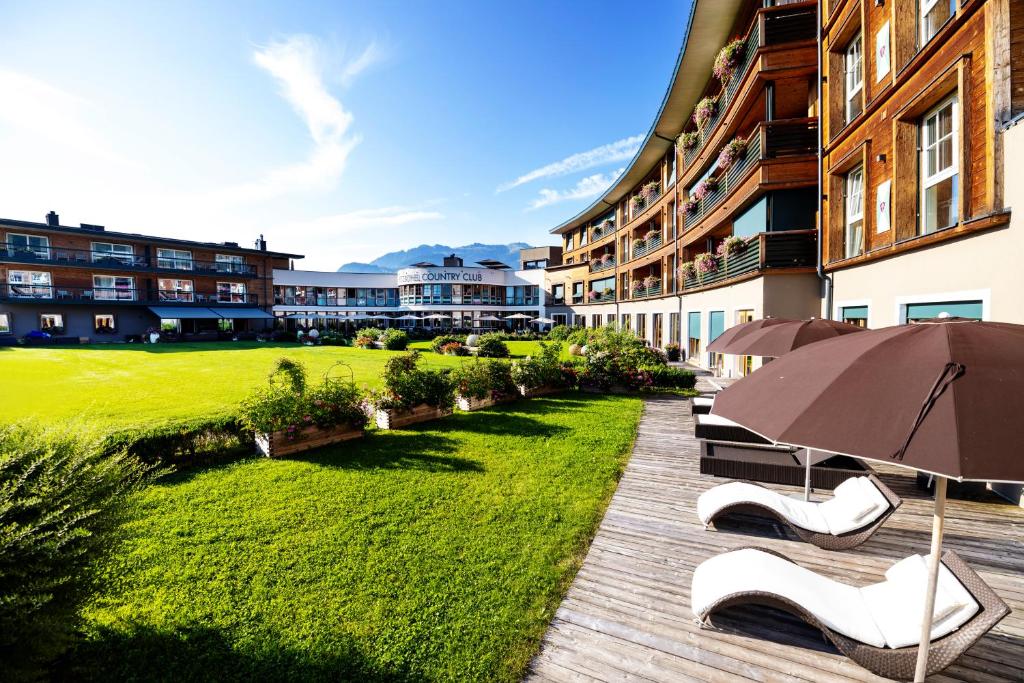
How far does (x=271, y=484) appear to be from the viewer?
705 cm

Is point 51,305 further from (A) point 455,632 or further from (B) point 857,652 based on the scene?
(B) point 857,652

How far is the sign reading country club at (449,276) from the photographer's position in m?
52.1

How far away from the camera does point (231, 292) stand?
4397cm

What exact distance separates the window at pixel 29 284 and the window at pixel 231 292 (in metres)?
11.7

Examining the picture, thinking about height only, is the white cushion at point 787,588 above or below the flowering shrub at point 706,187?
below

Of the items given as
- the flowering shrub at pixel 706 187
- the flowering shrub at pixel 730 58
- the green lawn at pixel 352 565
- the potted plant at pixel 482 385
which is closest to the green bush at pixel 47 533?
the green lawn at pixel 352 565

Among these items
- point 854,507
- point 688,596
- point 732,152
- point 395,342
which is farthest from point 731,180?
point 395,342

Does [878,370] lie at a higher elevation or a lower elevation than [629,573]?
higher

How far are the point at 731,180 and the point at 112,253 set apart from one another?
156ft

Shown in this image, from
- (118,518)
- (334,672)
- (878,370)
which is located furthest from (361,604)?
(878,370)

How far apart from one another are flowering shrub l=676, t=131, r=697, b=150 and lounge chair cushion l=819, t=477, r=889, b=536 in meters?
19.5

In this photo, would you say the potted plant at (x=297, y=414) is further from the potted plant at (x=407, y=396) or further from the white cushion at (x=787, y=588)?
the white cushion at (x=787, y=588)

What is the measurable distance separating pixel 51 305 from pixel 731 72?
4921 centimetres

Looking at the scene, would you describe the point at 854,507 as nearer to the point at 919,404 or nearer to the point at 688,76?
the point at 919,404
